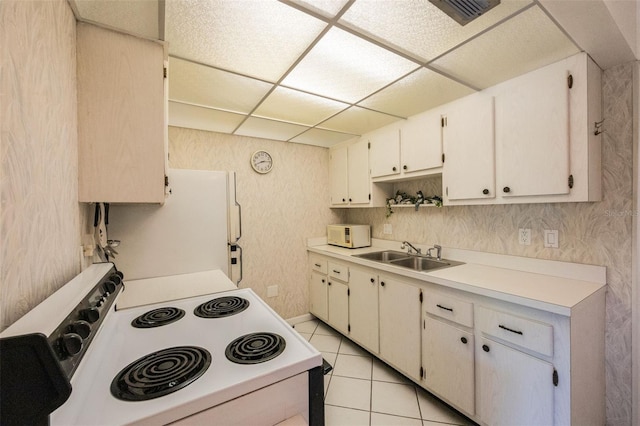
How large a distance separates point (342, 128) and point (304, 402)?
2449mm

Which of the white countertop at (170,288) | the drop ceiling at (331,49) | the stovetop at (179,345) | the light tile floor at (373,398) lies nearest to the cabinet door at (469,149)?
the drop ceiling at (331,49)

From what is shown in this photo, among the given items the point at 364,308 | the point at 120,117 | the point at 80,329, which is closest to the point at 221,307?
the point at 80,329

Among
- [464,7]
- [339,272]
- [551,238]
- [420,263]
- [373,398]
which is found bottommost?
[373,398]

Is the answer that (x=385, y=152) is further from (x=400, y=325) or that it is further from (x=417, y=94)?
(x=400, y=325)

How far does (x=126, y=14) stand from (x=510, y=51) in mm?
1915

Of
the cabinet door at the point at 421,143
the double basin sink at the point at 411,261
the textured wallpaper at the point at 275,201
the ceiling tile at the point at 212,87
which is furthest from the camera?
the textured wallpaper at the point at 275,201

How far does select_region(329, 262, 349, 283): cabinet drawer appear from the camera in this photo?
2.62 meters

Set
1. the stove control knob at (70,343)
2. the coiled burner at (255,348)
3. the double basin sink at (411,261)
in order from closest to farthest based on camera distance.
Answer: the stove control knob at (70,343), the coiled burner at (255,348), the double basin sink at (411,261)

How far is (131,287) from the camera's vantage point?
1.70 metres

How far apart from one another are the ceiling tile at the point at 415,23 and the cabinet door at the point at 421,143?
806 mm

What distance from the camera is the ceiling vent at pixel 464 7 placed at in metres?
1.05

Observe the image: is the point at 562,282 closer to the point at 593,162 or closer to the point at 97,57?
the point at 593,162

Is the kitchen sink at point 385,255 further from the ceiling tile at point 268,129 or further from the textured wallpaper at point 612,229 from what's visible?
the ceiling tile at point 268,129

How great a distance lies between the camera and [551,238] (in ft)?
5.62
